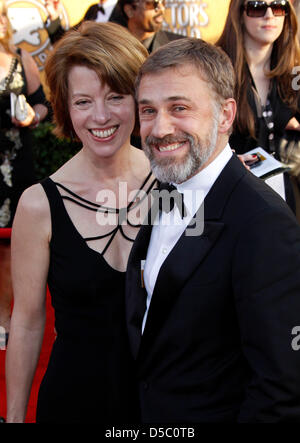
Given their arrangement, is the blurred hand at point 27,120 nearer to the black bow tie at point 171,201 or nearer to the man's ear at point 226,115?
the black bow tie at point 171,201

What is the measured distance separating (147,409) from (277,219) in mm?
746

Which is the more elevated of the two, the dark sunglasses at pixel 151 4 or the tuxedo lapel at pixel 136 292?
the dark sunglasses at pixel 151 4

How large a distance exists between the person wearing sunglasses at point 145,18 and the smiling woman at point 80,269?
2303mm

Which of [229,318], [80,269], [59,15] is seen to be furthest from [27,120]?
[229,318]

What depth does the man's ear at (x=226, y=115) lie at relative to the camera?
1.75m

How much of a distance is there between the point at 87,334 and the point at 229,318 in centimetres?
73

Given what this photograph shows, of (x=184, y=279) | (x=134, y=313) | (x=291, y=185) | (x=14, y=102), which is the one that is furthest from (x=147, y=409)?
(x=14, y=102)

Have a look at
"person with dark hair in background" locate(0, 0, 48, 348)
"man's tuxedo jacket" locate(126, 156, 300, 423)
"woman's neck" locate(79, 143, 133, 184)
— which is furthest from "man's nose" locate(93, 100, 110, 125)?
"person with dark hair in background" locate(0, 0, 48, 348)

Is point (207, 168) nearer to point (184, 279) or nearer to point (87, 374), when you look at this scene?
point (184, 279)

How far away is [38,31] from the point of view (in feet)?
20.2

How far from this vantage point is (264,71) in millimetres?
3789

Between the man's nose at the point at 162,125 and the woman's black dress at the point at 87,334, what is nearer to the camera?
the man's nose at the point at 162,125

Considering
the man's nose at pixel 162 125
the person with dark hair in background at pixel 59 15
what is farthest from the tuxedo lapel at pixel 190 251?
the person with dark hair in background at pixel 59 15

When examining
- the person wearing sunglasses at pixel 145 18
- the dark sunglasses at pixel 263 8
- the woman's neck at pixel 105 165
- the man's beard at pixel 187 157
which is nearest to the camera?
the man's beard at pixel 187 157
